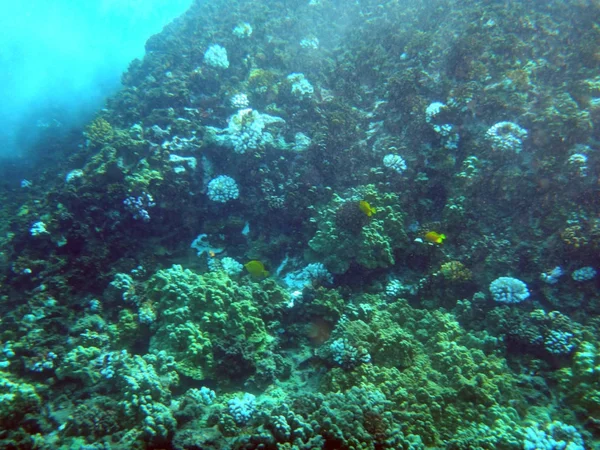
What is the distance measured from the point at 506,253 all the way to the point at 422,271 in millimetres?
1835

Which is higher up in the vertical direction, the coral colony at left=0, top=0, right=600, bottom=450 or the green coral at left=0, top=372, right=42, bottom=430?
the coral colony at left=0, top=0, right=600, bottom=450

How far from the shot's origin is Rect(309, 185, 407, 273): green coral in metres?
7.24

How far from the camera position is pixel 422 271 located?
297 inches

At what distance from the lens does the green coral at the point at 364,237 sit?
7242 mm

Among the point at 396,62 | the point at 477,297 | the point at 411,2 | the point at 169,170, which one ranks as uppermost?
the point at 411,2

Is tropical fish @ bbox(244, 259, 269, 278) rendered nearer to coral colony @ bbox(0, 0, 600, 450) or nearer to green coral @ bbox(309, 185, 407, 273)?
coral colony @ bbox(0, 0, 600, 450)

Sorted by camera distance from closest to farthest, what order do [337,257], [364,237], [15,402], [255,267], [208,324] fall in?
[15,402] < [208,324] < [255,267] < [364,237] < [337,257]

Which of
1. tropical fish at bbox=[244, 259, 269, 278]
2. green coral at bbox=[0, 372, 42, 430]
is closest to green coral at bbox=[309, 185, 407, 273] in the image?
tropical fish at bbox=[244, 259, 269, 278]

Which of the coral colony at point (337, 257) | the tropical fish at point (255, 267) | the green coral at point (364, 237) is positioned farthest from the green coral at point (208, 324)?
the green coral at point (364, 237)

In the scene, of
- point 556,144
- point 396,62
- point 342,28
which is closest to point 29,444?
point 556,144

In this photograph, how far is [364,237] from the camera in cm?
724

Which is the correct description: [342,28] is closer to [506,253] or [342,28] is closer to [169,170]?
[169,170]

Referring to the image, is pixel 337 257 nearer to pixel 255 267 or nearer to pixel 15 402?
pixel 255 267

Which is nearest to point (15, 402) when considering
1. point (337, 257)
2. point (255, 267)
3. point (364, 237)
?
point (255, 267)
